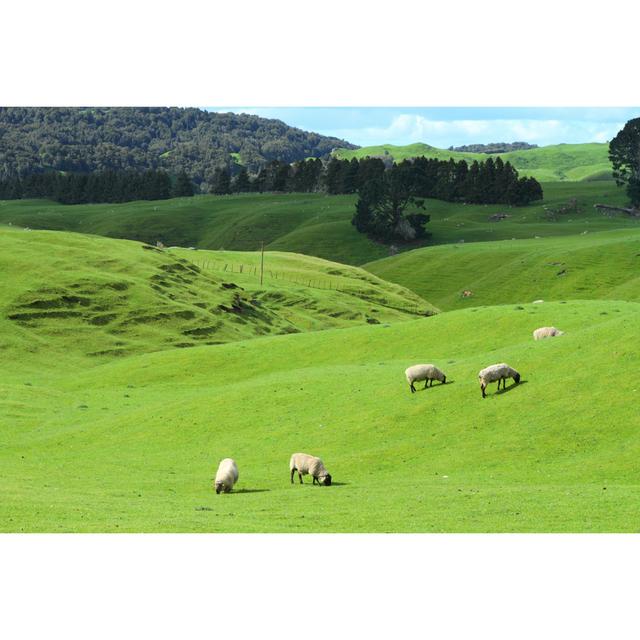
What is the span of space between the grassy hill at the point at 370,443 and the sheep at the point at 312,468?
0.58 meters

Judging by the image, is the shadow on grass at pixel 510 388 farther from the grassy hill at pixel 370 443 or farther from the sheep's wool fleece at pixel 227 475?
the sheep's wool fleece at pixel 227 475

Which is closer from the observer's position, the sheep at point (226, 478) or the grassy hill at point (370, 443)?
the grassy hill at point (370, 443)

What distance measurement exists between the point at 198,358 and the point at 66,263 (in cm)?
4072

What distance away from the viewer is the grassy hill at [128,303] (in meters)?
92.0

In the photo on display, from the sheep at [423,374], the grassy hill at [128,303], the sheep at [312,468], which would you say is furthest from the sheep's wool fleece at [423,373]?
the grassy hill at [128,303]

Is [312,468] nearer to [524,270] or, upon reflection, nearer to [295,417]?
[295,417]

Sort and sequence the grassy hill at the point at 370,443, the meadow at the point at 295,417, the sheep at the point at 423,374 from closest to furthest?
the grassy hill at the point at 370,443, the meadow at the point at 295,417, the sheep at the point at 423,374

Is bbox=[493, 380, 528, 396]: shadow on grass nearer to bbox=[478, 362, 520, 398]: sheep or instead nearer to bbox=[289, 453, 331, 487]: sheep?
bbox=[478, 362, 520, 398]: sheep

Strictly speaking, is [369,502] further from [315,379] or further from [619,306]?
[619,306]

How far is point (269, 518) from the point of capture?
26.2m

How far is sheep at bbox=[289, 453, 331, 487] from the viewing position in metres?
34.6

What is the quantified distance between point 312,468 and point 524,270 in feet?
413

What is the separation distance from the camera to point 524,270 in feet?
507

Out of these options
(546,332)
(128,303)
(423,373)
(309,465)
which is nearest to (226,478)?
(309,465)
